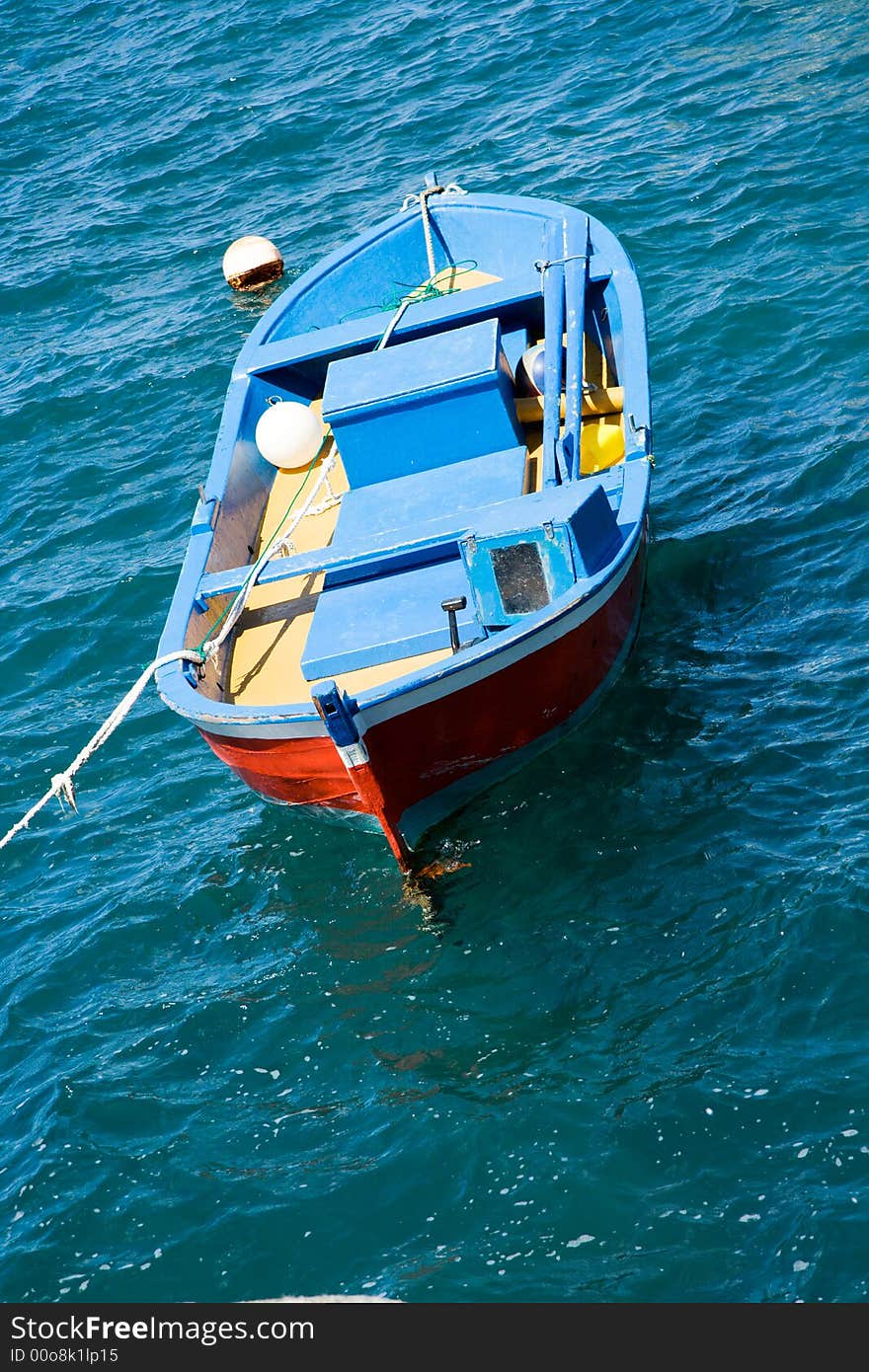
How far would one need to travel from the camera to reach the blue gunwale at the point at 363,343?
25.6 feet

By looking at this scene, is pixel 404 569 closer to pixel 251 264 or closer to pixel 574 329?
pixel 574 329

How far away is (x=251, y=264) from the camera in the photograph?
16438 mm

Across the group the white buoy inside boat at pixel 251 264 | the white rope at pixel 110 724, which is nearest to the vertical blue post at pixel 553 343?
the white rope at pixel 110 724

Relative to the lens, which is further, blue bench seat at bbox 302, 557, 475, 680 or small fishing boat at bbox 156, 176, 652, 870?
blue bench seat at bbox 302, 557, 475, 680

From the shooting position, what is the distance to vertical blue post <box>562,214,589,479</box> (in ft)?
30.5

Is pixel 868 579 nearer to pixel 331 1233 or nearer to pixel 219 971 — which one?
pixel 219 971

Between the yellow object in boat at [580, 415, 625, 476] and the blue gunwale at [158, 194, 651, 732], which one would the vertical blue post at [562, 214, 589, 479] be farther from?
the yellow object in boat at [580, 415, 625, 476]

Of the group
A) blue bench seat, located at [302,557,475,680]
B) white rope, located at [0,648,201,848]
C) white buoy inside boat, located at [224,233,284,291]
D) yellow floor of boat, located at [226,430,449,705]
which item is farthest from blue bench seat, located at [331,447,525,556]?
white buoy inside boat, located at [224,233,284,291]

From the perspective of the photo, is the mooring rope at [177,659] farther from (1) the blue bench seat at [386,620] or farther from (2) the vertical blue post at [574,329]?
(2) the vertical blue post at [574,329]

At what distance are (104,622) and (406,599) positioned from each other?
3.99m

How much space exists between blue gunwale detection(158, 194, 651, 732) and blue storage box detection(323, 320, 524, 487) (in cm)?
96

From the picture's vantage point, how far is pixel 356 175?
18438 millimetres

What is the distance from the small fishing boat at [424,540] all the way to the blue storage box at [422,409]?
0.6 inches

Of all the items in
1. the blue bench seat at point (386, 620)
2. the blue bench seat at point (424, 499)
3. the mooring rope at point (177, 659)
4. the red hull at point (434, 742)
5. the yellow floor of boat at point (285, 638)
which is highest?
the blue bench seat at point (424, 499)
